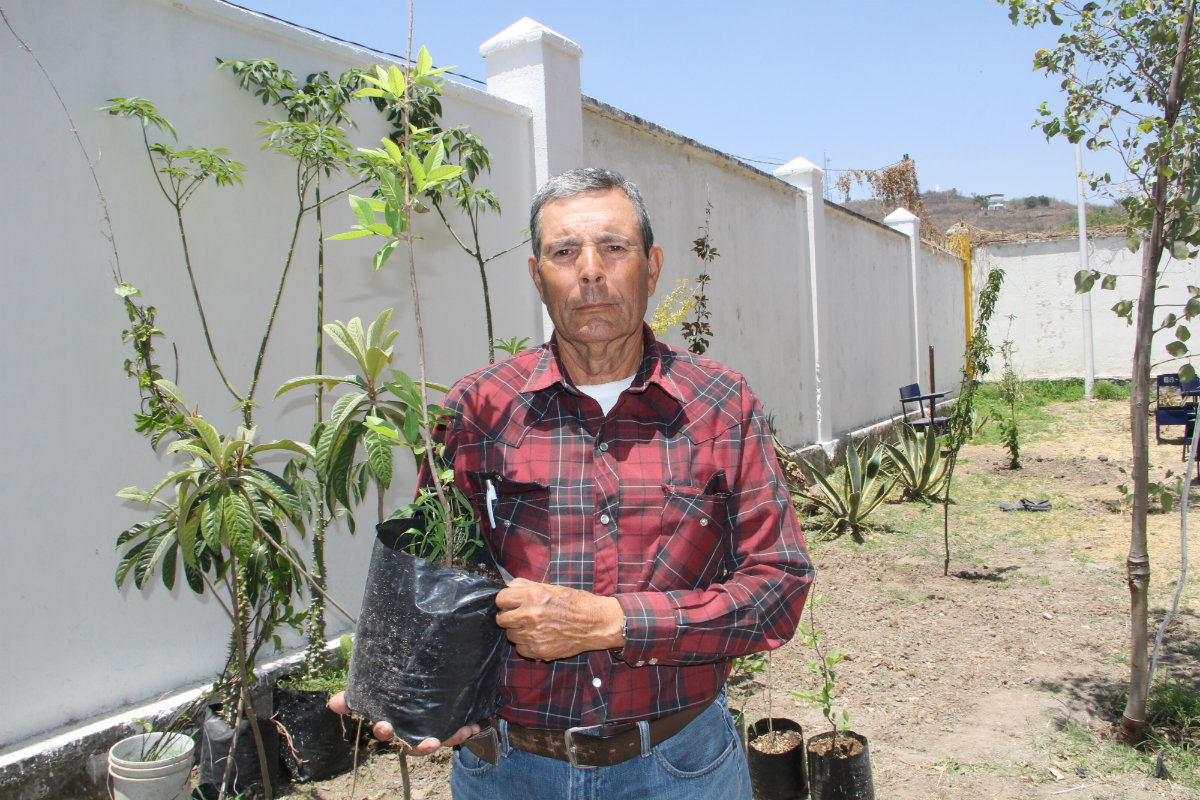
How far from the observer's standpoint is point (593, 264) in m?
1.52

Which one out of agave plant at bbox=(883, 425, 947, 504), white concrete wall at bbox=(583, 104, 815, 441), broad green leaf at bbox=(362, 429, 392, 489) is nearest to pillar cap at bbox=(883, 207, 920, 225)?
white concrete wall at bbox=(583, 104, 815, 441)

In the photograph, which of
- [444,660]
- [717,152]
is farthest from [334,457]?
[717,152]

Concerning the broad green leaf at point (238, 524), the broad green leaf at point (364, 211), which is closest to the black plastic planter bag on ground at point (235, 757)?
the broad green leaf at point (238, 524)

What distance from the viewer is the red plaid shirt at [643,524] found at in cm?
134

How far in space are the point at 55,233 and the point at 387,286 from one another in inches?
52.8

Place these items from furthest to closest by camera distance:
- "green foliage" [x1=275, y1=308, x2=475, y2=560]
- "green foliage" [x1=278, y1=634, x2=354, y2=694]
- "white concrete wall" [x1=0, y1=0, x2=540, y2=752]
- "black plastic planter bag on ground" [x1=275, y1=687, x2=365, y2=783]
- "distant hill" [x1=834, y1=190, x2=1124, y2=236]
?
"distant hill" [x1=834, y1=190, x2=1124, y2=236] → "green foliage" [x1=278, y1=634, x2=354, y2=694] → "black plastic planter bag on ground" [x1=275, y1=687, x2=365, y2=783] → "white concrete wall" [x1=0, y1=0, x2=540, y2=752] → "green foliage" [x1=275, y1=308, x2=475, y2=560]

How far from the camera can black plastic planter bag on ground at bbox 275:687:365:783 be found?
2.96 metres

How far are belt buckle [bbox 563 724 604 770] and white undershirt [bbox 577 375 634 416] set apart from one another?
565 millimetres

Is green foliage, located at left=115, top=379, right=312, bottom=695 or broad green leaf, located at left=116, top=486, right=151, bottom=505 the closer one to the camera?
green foliage, located at left=115, top=379, right=312, bottom=695

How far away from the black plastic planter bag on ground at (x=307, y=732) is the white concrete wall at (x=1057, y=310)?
1599 centimetres

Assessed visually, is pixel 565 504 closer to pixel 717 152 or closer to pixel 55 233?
pixel 55 233

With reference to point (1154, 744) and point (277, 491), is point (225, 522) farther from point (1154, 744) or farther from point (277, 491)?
point (1154, 744)

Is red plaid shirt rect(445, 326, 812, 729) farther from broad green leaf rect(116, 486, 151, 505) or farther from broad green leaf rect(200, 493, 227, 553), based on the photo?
broad green leaf rect(116, 486, 151, 505)

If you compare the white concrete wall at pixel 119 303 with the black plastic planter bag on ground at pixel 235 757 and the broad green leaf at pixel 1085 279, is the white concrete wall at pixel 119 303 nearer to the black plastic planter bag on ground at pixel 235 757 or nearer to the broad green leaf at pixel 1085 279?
the black plastic planter bag on ground at pixel 235 757
